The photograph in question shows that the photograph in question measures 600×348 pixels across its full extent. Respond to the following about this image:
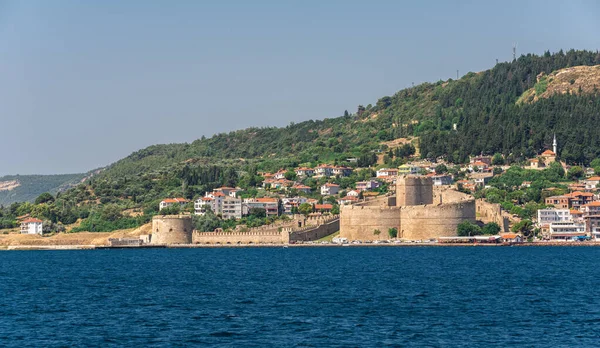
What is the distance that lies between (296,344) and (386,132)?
100956 mm

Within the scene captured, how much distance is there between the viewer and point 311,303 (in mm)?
34000

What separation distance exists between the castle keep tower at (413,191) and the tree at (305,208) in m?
11.3

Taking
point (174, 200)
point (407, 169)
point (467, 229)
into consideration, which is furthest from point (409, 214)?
point (174, 200)

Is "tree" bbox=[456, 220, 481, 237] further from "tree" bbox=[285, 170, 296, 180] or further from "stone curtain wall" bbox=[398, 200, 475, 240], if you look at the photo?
"tree" bbox=[285, 170, 296, 180]

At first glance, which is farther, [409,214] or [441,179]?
[441,179]

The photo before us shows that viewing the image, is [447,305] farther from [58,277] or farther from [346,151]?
[346,151]

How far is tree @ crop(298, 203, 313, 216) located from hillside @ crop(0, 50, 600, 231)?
1296 cm

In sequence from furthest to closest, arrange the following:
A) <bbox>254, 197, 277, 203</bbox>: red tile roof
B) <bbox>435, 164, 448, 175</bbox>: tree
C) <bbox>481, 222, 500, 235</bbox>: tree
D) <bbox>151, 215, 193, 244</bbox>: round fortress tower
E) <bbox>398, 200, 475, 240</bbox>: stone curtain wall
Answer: <bbox>435, 164, 448, 175</bbox>: tree → <bbox>254, 197, 277, 203</bbox>: red tile roof → <bbox>151, 215, 193, 244</bbox>: round fortress tower → <bbox>481, 222, 500, 235</bbox>: tree → <bbox>398, 200, 475, 240</bbox>: stone curtain wall

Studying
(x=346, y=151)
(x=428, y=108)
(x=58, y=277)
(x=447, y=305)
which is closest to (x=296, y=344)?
(x=447, y=305)

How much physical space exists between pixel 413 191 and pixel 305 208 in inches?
518

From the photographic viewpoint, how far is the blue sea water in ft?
88.7

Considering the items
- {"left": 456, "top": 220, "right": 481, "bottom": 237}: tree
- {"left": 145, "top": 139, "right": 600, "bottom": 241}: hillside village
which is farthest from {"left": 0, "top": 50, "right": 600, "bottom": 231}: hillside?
{"left": 456, "top": 220, "right": 481, "bottom": 237}: tree

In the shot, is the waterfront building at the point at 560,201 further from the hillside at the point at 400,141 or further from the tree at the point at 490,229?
the hillside at the point at 400,141

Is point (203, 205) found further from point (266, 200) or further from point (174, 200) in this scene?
point (266, 200)
